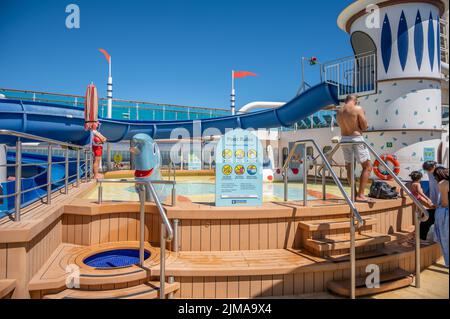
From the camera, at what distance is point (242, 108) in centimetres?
1847

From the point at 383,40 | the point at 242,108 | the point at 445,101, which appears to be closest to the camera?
the point at 445,101

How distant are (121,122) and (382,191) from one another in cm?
845

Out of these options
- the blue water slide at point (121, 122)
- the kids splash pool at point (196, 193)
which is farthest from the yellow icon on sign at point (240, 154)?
the blue water slide at point (121, 122)

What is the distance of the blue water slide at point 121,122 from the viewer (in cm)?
771

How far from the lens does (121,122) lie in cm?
1013

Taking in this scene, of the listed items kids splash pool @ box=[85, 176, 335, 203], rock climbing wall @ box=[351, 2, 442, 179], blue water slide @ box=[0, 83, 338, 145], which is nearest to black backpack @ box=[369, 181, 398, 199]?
kids splash pool @ box=[85, 176, 335, 203]

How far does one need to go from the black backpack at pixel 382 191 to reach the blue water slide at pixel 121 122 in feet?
15.8

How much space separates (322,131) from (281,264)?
935cm

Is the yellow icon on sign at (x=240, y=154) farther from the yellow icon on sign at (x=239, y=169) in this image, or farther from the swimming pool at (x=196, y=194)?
the swimming pool at (x=196, y=194)

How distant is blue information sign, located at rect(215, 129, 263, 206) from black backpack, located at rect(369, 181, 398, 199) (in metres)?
2.04

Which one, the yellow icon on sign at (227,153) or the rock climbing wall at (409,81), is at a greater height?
the rock climbing wall at (409,81)
